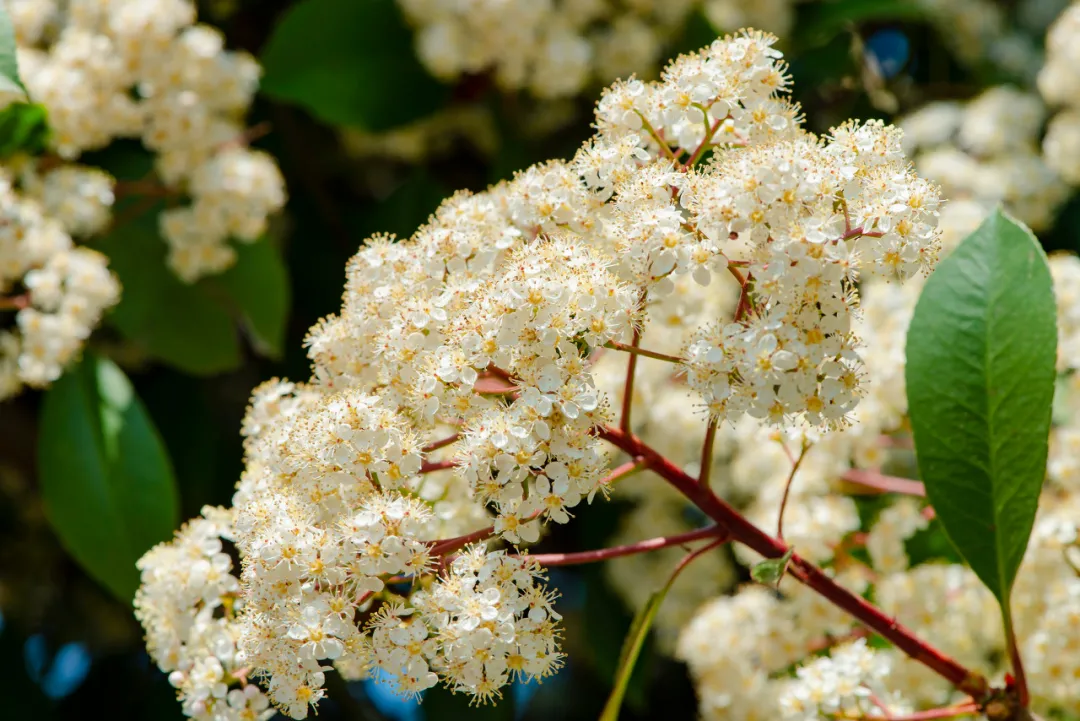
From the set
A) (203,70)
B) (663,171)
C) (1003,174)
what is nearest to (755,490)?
(1003,174)

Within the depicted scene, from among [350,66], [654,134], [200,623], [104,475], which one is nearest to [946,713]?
[654,134]

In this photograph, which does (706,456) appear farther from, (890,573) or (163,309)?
(163,309)

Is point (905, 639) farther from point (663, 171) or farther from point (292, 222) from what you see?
point (292, 222)

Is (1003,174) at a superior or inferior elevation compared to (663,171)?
superior

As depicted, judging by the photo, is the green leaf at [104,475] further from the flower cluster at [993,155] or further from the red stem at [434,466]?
the flower cluster at [993,155]

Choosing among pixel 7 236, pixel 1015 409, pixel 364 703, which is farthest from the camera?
pixel 364 703

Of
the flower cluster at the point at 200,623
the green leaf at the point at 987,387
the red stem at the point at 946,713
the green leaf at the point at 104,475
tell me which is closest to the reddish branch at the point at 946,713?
the red stem at the point at 946,713

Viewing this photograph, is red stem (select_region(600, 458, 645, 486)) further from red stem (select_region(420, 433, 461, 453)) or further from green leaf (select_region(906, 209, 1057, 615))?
green leaf (select_region(906, 209, 1057, 615))
